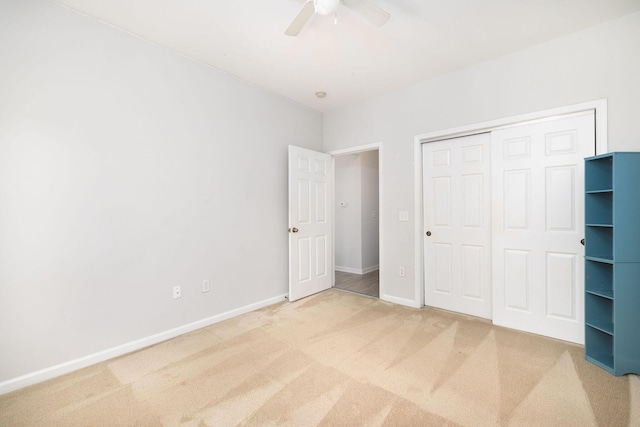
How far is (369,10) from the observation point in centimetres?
183

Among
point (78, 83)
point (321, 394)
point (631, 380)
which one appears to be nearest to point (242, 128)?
point (78, 83)

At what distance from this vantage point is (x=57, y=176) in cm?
202

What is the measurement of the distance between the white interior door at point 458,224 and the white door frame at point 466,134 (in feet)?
0.24

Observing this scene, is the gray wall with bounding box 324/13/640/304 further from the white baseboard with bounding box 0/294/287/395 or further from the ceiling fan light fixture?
the white baseboard with bounding box 0/294/287/395

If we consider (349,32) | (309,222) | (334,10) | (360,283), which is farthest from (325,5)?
(360,283)

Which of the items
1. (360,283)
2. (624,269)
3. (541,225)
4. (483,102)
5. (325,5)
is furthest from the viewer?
(360,283)

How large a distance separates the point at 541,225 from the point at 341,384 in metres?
2.35

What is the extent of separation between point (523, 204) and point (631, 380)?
4.88 feet

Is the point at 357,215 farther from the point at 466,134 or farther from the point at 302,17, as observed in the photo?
the point at 302,17

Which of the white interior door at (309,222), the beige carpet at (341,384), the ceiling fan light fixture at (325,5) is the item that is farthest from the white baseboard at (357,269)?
the ceiling fan light fixture at (325,5)

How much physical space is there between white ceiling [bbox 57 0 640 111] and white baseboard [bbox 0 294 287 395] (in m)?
2.71

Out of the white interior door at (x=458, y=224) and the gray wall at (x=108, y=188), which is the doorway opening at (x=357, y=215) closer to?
the white interior door at (x=458, y=224)

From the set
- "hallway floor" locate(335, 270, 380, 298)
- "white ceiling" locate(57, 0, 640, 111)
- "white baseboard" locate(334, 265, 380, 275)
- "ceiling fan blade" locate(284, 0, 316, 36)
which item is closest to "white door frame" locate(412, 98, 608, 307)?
"white ceiling" locate(57, 0, 640, 111)

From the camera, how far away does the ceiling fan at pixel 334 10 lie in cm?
176
